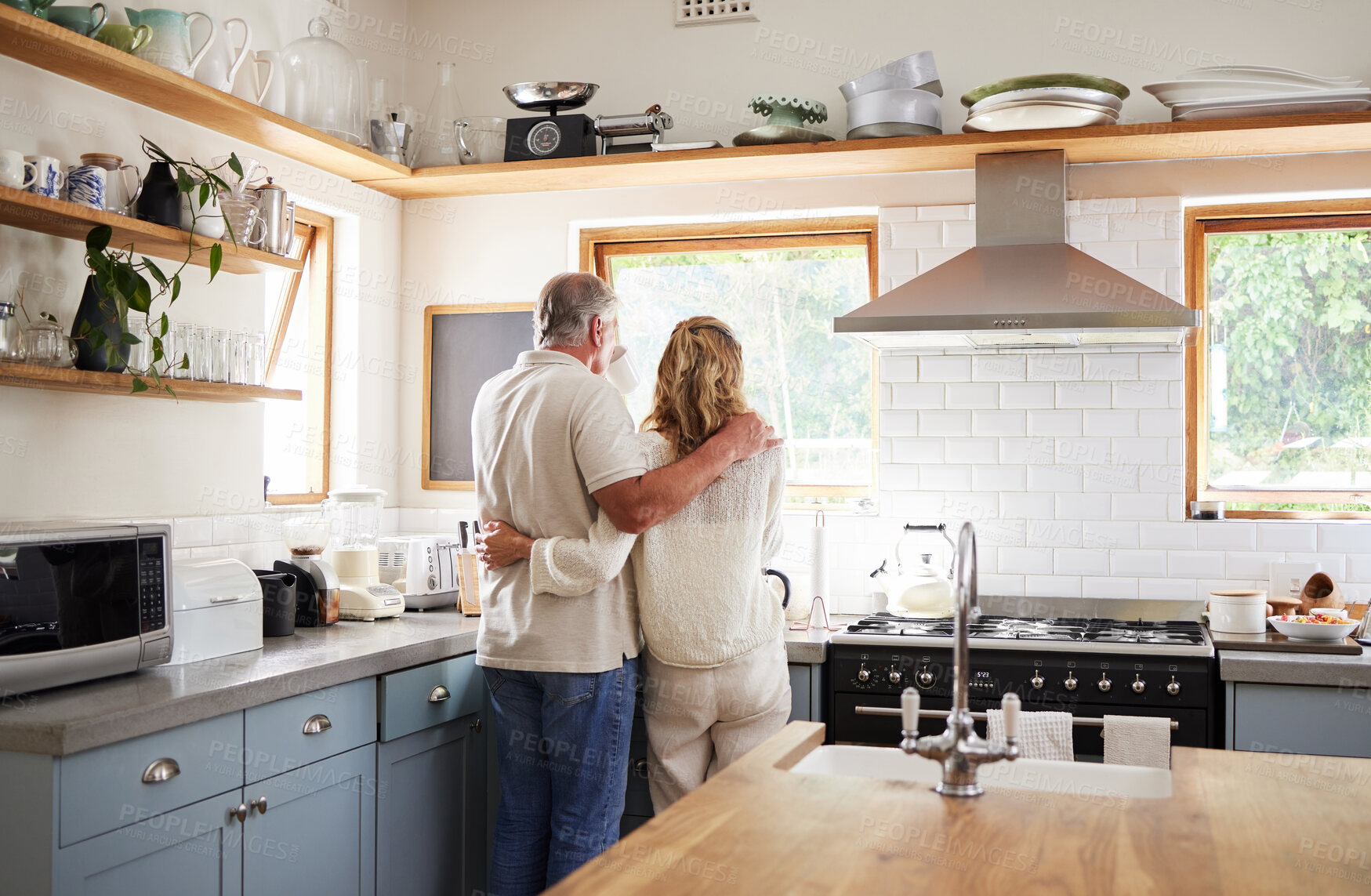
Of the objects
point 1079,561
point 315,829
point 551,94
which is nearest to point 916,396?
point 1079,561

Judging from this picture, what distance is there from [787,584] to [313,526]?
132cm

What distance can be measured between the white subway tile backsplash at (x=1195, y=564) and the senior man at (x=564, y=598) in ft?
5.07

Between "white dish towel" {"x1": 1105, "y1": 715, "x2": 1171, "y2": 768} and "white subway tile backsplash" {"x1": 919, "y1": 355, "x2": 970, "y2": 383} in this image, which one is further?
"white subway tile backsplash" {"x1": 919, "y1": 355, "x2": 970, "y2": 383}

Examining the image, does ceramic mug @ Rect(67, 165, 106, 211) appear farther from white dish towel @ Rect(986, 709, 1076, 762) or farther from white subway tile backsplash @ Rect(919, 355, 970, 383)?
white subway tile backsplash @ Rect(919, 355, 970, 383)

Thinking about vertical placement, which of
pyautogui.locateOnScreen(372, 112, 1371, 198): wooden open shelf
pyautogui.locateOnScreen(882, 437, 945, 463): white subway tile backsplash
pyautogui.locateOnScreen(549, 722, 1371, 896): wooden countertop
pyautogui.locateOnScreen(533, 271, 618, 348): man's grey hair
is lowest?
pyautogui.locateOnScreen(549, 722, 1371, 896): wooden countertop

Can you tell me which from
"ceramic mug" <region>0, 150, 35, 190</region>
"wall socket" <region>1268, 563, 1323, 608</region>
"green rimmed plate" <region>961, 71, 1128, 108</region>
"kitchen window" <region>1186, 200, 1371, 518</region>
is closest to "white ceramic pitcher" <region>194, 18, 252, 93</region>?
"ceramic mug" <region>0, 150, 35, 190</region>

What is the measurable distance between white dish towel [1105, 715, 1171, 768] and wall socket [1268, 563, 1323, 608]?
1.18m

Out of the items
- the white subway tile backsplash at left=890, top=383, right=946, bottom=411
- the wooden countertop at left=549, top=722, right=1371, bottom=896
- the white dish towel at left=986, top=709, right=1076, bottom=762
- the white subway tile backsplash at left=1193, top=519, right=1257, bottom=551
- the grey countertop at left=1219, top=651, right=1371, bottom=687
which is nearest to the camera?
the wooden countertop at left=549, top=722, right=1371, bottom=896

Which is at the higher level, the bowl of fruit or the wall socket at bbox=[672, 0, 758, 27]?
the wall socket at bbox=[672, 0, 758, 27]

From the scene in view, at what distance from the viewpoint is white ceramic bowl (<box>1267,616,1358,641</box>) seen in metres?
2.88

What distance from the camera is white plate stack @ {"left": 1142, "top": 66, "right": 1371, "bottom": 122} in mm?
3000

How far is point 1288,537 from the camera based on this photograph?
10.9 ft

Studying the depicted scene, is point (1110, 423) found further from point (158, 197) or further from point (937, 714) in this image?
point (158, 197)

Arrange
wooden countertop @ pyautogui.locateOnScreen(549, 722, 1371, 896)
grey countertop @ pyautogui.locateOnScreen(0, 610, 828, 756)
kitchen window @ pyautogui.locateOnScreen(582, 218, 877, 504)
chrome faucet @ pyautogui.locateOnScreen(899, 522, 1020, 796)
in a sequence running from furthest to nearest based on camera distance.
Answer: kitchen window @ pyautogui.locateOnScreen(582, 218, 877, 504)
grey countertop @ pyautogui.locateOnScreen(0, 610, 828, 756)
chrome faucet @ pyautogui.locateOnScreen(899, 522, 1020, 796)
wooden countertop @ pyautogui.locateOnScreen(549, 722, 1371, 896)
